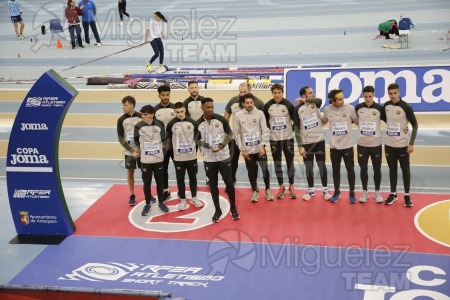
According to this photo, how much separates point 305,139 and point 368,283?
305 centimetres

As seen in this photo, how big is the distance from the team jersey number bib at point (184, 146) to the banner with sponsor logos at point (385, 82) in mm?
2588

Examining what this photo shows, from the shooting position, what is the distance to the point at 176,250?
8750 mm

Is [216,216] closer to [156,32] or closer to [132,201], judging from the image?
[132,201]

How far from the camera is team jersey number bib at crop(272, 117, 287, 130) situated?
1000 centimetres

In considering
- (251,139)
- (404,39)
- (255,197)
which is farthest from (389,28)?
(251,139)

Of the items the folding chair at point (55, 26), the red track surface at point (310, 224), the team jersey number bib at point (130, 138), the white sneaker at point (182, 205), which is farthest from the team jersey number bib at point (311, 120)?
the folding chair at point (55, 26)

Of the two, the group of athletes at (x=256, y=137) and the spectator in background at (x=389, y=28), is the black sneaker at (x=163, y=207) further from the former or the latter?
the spectator in background at (x=389, y=28)

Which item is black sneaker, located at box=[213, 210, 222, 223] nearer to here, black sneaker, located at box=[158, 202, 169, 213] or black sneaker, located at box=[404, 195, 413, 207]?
black sneaker, located at box=[158, 202, 169, 213]

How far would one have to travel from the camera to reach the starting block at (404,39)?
2086 cm

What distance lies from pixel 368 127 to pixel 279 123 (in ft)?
4.72

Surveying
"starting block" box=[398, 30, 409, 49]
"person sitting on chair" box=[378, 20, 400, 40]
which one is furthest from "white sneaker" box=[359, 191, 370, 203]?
"person sitting on chair" box=[378, 20, 400, 40]

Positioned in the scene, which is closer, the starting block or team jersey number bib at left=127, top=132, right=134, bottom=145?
team jersey number bib at left=127, top=132, right=134, bottom=145

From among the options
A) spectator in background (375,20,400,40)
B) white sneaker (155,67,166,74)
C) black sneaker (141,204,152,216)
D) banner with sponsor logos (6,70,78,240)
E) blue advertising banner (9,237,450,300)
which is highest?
spectator in background (375,20,400,40)

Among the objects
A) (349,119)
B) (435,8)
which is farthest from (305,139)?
(435,8)
